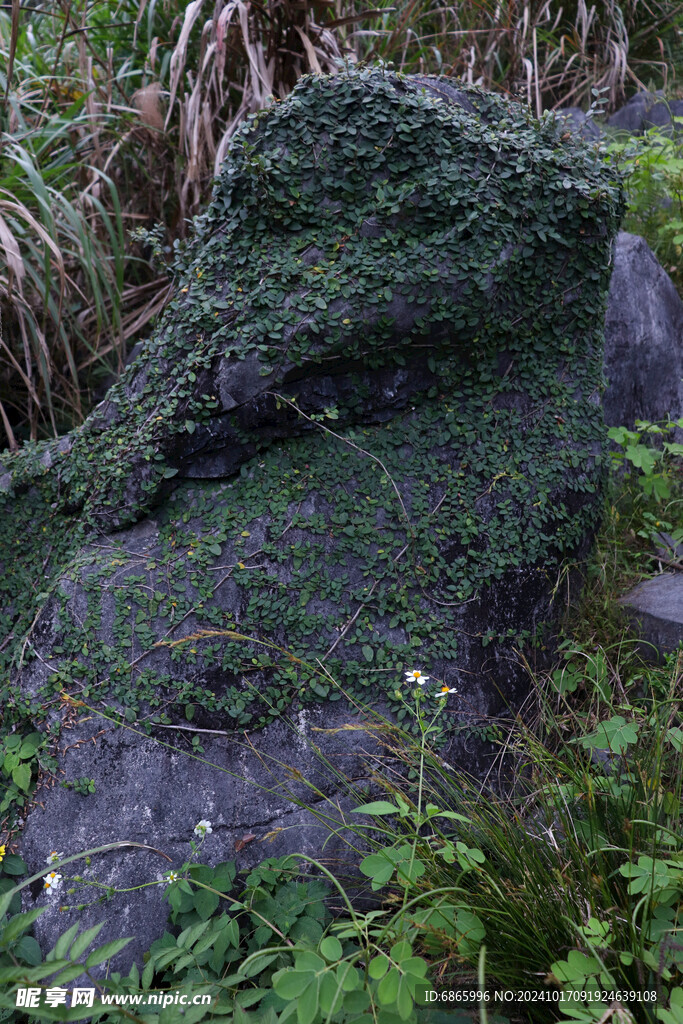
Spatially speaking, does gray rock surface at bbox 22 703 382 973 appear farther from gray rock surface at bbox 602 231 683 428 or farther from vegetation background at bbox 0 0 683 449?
gray rock surface at bbox 602 231 683 428

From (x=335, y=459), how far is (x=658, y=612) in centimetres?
134

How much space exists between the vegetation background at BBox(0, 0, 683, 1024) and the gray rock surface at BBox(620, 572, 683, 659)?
Answer: 68 millimetres

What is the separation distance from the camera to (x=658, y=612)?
261 centimetres

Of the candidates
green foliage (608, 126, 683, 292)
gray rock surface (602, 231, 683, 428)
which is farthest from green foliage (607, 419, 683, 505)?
green foliage (608, 126, 683, 292)

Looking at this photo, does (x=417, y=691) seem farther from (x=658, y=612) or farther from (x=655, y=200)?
(x=655, y=200)

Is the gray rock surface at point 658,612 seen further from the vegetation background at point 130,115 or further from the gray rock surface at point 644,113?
the gray rock surface at point 644,113

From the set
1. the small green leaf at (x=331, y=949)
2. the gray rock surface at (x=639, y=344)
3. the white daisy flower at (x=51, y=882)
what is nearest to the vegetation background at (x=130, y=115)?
the gray rock surface at (x=639, y=344)

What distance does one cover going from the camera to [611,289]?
3471 mm

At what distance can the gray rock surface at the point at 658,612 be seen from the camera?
254cm

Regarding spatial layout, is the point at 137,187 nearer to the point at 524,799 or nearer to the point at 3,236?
the point at 3,236

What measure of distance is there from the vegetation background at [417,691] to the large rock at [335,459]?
0.25m

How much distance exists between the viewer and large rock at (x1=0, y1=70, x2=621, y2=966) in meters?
2.24

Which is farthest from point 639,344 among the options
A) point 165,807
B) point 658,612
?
point 165,807

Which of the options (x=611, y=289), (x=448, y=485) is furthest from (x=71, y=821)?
(x=611, y=289)
